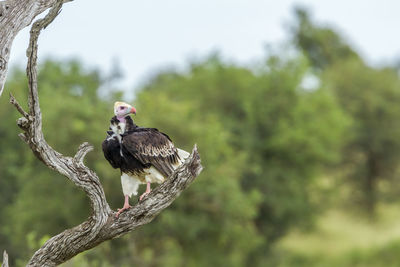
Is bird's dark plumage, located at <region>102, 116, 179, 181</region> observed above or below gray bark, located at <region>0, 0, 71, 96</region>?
below

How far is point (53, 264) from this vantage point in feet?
24.9

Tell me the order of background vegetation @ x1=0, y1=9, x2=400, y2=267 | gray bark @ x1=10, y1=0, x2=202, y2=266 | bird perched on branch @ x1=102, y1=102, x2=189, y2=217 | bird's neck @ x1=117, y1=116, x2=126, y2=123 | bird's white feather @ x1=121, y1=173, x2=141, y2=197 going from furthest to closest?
background vegetation @ x1=0, y1=9, x2=400, y2=267 → bird's white feather @ x1=121, y1=173, x2=141, y2=197 → bird perched on branch @ x1=102, y1=102, x2=189, y2=217 → bird's neck @ x1=117, y1=116, x2=126, y2=123 → gray bark @ x1=10, y1=0, x2=202, y2=266

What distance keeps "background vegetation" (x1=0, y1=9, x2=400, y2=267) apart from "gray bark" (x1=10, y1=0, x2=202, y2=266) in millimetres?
9405

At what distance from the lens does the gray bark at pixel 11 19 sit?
23.8ft

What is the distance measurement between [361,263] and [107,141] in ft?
98.7

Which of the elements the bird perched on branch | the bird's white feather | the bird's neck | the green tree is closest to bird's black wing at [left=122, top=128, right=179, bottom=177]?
the bird perched on branch

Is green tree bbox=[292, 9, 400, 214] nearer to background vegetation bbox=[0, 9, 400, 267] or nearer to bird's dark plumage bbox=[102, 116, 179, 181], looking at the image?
background vegetation bbox=[0, 9, 400, 267]

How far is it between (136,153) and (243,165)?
23822 mm

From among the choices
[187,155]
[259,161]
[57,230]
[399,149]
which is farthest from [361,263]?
[187,155]

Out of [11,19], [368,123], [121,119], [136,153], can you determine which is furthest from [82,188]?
[368,123]

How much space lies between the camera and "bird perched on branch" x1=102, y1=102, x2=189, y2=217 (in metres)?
7.24

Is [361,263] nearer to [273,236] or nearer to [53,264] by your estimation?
[273,236]

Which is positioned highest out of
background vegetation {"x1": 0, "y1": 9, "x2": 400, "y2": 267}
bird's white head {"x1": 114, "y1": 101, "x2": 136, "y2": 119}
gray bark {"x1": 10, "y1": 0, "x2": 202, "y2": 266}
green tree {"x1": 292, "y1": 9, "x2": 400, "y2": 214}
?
green tree {"x1": 292, "y1": 9, "x2": 400, "y2": 214}

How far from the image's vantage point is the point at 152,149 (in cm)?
733
